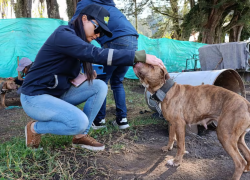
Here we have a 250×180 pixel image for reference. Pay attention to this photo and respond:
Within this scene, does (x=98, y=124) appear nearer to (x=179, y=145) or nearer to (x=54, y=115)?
(x=54, y=115)

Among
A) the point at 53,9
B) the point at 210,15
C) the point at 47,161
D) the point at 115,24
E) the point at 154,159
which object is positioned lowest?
the point at 154,159

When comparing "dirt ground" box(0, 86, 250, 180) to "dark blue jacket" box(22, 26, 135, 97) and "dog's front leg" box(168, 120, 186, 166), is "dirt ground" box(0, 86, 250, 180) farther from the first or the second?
"dark blue jacket" box(22, 26, 135, 97)

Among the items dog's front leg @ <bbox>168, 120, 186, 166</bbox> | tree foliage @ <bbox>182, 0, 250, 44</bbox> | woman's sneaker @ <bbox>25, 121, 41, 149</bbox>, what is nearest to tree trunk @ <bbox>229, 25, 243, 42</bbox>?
tree foliage @ <bbox>182, 0, 250, 44</bbox>

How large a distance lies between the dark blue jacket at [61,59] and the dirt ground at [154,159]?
942mm

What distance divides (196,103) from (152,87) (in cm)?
62

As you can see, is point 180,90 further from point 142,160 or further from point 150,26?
point 150,26

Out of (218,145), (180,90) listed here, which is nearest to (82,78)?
(180,90)

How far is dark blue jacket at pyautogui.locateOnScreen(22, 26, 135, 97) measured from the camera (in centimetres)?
230

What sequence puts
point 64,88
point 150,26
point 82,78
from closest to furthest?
point 64,88, point 82,78, point 150,26

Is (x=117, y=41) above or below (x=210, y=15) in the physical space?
below

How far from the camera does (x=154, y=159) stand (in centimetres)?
293

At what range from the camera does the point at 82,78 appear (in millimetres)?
3010

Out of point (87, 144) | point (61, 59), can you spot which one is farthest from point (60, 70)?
point (87, 144)

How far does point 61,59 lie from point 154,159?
1795 millimetres
